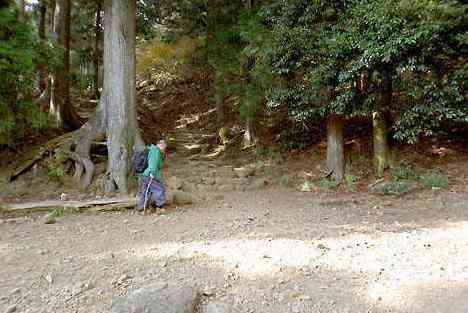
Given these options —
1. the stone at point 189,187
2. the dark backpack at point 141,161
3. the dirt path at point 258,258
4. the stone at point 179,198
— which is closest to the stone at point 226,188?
the stone at point 189,187

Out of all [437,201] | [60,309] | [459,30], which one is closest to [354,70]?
[459,30]

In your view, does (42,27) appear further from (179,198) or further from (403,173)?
(403,173)

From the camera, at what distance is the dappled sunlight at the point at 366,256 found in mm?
3984

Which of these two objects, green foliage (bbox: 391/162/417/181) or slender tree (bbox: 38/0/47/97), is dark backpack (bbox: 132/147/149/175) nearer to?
green foliage (bbox: 391/162/417/181)

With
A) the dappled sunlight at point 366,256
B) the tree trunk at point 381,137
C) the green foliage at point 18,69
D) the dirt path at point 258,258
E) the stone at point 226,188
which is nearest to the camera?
the dirt path at point 258,258

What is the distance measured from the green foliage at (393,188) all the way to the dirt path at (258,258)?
34.3 inches

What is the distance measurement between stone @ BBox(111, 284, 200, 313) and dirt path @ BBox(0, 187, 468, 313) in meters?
0.23

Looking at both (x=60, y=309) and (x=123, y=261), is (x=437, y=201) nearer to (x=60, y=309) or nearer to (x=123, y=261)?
(x=123, y=261)

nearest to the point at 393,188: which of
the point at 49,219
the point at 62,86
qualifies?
the point at 49,219

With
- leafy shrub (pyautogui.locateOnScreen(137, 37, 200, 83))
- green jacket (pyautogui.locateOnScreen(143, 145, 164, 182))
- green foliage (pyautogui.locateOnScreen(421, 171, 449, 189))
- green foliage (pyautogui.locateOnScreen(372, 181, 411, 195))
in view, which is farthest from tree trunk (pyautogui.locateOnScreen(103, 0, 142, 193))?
leafy shrub (pyautogui.locateOnScreen(137, 37, 200, 83))

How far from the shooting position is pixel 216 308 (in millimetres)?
3482

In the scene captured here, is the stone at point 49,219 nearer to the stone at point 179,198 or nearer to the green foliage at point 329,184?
the stone at point 179,198

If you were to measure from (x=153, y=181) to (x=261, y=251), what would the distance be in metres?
3.27

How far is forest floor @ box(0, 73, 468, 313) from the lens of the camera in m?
3.68
